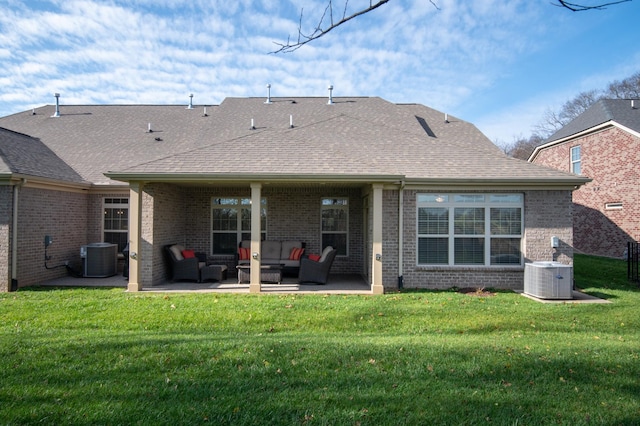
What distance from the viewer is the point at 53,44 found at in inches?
360

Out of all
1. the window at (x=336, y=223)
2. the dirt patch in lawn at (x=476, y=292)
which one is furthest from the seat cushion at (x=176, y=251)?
the dirt patch in lawn at (x=476, y=292)

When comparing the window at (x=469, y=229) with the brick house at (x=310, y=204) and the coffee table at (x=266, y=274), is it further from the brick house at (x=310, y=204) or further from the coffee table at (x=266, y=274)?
the coffee table at (x=266, y=274)

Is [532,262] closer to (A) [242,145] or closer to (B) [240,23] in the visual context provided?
(A) [242,145]

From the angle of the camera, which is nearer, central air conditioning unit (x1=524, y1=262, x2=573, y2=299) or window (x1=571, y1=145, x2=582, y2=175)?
central air conditioning unit (x1=524, y1=262, x2=573, y2=299)

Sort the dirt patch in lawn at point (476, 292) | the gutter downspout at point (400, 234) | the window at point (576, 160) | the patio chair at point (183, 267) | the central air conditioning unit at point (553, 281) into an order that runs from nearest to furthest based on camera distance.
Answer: the central air conditioning unit at point (553, 281), the dirt patch in lawn at point (476, 292), the gutter downspout at point (400, 234), the patio chair at point (183, 267), the window at point (576, 160)

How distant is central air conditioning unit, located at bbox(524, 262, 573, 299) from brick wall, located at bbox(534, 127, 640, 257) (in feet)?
39.6

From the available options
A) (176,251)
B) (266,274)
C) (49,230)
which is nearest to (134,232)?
(176,251)

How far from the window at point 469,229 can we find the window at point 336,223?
354 cm

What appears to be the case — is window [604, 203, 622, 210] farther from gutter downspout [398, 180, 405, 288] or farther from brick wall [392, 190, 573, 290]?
gutter downspout [398, 180, 405, 288]

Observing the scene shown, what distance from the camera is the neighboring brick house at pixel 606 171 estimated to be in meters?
17.5

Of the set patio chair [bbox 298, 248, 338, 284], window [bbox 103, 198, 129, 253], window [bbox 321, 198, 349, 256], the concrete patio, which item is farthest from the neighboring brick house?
window [bbox 103, 198, 129, 253]

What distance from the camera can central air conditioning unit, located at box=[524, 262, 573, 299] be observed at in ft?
28.6

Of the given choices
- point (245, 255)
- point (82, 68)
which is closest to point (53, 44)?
point (82, 68)

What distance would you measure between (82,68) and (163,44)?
4.91m
